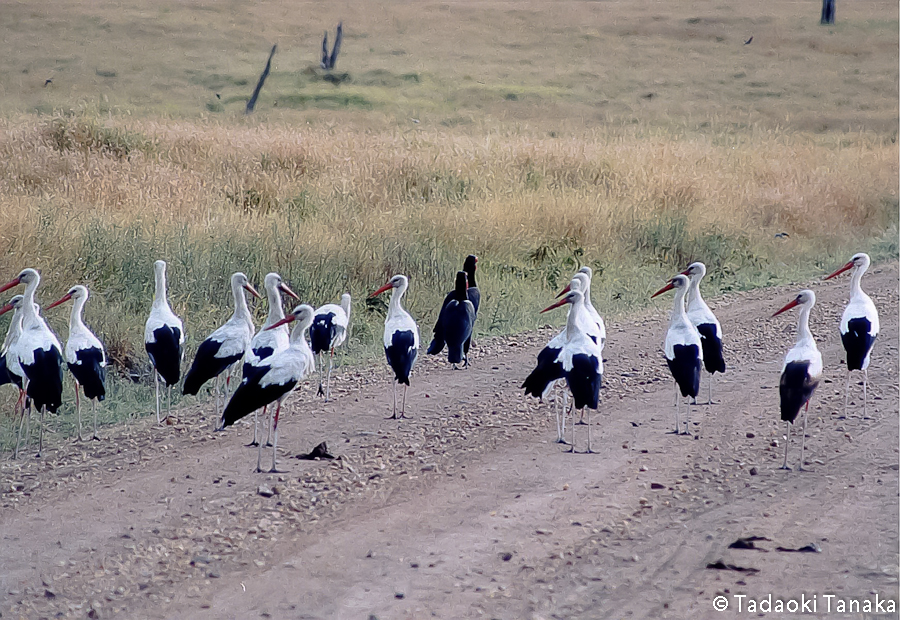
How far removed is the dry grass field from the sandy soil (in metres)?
1.82

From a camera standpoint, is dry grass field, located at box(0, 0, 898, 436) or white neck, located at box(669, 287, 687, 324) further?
dry grass field, located at box(0, 0, 898, 436)

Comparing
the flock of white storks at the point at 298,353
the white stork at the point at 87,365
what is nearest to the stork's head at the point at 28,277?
the flock of white storks at the point at 298,353

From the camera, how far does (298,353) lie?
→ 623 centimetres

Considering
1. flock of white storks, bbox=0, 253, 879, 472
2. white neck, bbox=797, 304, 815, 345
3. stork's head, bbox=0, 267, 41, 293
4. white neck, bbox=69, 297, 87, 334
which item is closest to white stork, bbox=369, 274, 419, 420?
flock of white storks, bbox=0, 253, 879, 472

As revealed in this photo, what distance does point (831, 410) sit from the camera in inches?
293

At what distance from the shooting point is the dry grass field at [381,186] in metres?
10.6

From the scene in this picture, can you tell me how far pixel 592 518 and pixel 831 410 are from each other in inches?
119

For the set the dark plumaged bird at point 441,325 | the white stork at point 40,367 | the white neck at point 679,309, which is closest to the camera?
the white stork at point 40,367

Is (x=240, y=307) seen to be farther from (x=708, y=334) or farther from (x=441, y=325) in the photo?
(x=708, y=334)

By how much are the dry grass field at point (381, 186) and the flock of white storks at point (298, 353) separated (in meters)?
0.80

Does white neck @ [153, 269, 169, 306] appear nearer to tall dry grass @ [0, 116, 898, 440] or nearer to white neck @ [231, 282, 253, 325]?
white neck @ [231, 282, 253, 325]

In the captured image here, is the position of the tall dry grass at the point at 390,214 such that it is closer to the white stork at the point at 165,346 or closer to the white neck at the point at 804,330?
the white stork at the point at 165,346

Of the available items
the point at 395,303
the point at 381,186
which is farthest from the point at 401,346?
the point at 381,186

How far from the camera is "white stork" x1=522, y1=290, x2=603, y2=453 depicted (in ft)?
21.1
